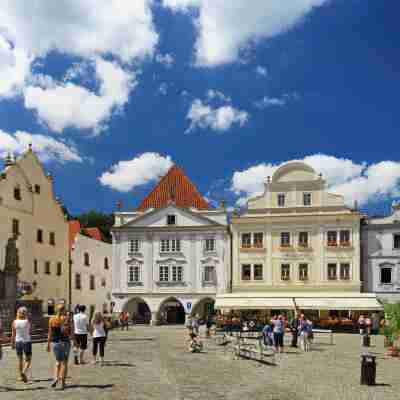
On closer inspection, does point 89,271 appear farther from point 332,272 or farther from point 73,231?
point 332,272

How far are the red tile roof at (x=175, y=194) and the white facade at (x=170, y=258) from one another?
309cm

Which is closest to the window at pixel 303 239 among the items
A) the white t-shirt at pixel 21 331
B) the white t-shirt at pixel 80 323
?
the white t-shirt at pixel 80 323

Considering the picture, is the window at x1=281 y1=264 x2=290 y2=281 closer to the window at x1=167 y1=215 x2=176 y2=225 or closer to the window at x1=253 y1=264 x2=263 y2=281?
the window at x1=253 y1=264 x2=263 y2=281

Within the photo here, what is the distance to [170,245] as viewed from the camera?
166 feet

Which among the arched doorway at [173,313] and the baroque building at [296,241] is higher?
the baroque building at [296,241]

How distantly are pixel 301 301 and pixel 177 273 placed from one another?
10585 millimetres

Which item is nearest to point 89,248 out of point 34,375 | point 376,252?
point 376,252

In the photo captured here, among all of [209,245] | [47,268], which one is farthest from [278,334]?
[47,268]

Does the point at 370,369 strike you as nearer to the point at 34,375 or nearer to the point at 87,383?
the point at 87,383

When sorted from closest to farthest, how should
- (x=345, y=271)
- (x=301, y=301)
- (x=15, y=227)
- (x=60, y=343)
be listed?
(x=60, y=343) → (x=15, y=227) → (x=301, y=301) → (x=345, y=271)

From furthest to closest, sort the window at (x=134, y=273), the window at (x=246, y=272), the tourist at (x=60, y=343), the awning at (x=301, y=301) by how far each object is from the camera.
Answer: the window at (x=134, y=273) → the window at (x=246, y=272) → the awning at (x=301, y=301) → the tourist at (x=60, y=343)

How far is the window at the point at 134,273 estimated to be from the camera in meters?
50.8

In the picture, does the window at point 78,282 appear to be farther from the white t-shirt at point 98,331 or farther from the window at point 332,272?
the white t-shirt at point 98,331

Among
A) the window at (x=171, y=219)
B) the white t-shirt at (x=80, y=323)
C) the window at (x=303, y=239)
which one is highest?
the window at (x=171, y=219)
